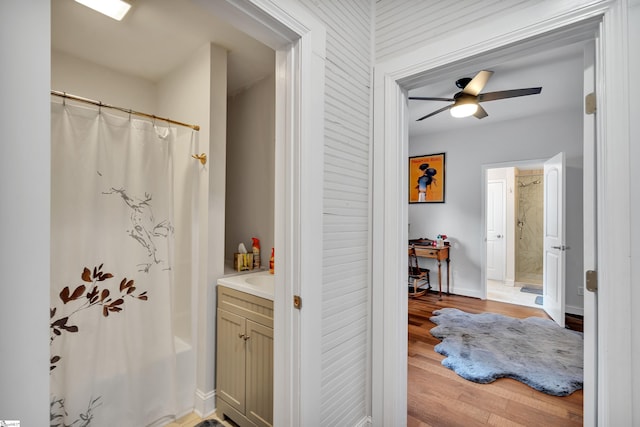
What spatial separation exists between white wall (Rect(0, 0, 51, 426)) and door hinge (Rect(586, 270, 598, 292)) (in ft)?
5.53

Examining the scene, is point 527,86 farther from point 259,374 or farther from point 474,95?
point 259,374

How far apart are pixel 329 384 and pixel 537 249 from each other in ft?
20.1

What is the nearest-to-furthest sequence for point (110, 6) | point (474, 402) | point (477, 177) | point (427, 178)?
point (110, 6) → point (474, 402) → point (477, 177) → point (427, 178)

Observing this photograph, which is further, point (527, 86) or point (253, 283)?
point (527, 86)

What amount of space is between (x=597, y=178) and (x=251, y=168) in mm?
2289

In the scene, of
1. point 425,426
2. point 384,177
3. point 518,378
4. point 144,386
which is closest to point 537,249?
point 518,378

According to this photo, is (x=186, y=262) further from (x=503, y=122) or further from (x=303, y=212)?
(x=503, y=122)

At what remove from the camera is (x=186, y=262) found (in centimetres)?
199

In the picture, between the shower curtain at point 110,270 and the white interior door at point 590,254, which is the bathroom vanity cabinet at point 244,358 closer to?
the shower curtain at point 110,270

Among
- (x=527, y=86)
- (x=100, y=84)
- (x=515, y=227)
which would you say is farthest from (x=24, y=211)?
(x=515, y=227)

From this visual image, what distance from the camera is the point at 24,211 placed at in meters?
0.62

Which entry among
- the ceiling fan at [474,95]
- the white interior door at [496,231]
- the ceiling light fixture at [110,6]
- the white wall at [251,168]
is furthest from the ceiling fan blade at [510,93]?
the white interior door at [496,231]

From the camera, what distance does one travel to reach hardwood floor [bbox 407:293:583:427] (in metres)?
1.79

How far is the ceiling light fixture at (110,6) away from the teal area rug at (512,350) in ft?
11.2
